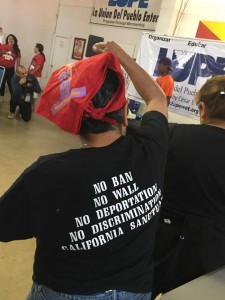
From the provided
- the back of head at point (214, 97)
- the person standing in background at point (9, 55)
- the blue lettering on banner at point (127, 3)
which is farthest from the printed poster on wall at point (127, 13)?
the back of head at point (214, 97)

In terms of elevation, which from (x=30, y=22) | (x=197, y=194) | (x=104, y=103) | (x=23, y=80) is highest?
(x=30, y=22)

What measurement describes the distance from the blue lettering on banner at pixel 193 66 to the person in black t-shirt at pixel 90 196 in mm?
3771

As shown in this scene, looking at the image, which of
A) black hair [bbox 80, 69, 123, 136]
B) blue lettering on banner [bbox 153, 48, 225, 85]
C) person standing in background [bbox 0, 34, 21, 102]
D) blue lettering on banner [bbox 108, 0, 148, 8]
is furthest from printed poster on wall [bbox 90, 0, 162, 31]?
black hair [bbox 80, 69, 123, 136]

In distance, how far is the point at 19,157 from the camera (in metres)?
4.10

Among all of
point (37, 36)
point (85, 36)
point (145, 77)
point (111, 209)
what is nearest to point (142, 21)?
point (85, 36)

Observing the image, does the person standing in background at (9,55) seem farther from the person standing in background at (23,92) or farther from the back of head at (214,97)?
the back of head at (214,97)

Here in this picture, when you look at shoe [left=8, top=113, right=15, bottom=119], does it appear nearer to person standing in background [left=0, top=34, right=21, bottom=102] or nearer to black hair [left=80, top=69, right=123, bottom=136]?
person standing in background [left=0, top=34, right=21, bottom=102]

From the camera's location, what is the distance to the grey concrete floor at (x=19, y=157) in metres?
2.05

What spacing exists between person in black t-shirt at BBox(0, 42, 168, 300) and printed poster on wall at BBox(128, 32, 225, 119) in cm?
380

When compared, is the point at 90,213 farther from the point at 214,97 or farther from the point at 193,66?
the point at 193,66

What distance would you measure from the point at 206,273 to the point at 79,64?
0.83 meters

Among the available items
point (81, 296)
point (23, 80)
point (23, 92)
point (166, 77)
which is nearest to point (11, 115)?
point (23, 92)

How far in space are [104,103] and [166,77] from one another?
13.5 feet

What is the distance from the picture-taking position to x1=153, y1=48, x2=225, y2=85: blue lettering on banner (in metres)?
4.32
